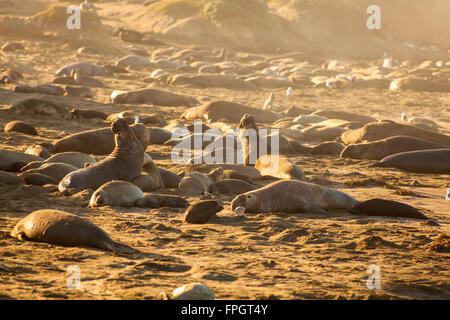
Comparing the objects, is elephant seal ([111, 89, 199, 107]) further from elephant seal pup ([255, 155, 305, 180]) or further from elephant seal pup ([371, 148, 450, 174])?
elephant seal pup ([255, 155, 305, 180])

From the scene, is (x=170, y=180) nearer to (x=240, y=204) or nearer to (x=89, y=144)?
(x=240, y=204)

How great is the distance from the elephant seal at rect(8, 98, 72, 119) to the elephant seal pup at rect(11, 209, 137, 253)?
24.3ft

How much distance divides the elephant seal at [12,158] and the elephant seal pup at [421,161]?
14.8 ft

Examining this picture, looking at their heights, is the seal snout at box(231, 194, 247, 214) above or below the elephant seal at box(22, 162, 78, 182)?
below

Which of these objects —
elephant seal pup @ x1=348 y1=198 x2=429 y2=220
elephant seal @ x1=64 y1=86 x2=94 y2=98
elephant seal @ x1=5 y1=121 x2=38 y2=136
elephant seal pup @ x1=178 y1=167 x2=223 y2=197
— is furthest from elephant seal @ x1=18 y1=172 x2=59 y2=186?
elephant seal @ x1=64 y1=86 x2=94 y2=98

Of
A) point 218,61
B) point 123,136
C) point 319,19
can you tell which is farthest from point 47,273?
point 319,19

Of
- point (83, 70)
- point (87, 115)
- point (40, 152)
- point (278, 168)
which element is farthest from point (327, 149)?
point (83, 70)

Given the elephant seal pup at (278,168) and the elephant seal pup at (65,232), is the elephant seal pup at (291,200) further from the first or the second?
the elephant seal pup at (65,232)

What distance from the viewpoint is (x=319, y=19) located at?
112ft

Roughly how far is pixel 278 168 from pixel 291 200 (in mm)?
1772

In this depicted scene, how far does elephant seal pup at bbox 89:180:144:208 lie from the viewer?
5945mm

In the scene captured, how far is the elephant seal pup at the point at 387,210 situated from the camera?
19.8 ft
